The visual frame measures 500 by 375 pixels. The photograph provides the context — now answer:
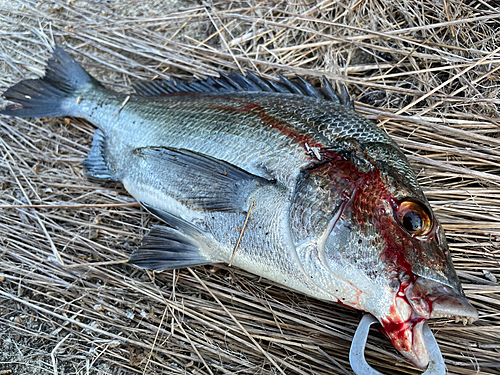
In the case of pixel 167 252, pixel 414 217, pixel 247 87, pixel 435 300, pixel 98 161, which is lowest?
pixel 167 252

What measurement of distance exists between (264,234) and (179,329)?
3.11 feet

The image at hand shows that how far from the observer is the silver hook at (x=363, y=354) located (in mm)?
1721

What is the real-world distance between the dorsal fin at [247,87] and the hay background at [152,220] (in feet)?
1.00

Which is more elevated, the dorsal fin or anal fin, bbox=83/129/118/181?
the dorsal fin

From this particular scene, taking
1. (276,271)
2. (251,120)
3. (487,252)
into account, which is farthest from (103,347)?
(487,252)

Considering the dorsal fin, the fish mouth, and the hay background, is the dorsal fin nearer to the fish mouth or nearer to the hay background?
the hay background

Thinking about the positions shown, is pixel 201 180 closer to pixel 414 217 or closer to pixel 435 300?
pixel 414 217

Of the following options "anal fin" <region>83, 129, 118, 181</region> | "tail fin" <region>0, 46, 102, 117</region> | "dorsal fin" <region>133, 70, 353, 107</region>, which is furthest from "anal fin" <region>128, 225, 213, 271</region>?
"tail fin" <region>0, 46, 102, 117</region>

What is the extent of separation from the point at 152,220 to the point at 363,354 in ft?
5.68

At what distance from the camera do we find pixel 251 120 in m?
2.19

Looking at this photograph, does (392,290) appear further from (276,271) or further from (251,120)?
(251,120)

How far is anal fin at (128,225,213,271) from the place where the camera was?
233cm

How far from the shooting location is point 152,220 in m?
2.76

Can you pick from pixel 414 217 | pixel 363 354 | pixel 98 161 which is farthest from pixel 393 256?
pixel 98 161
